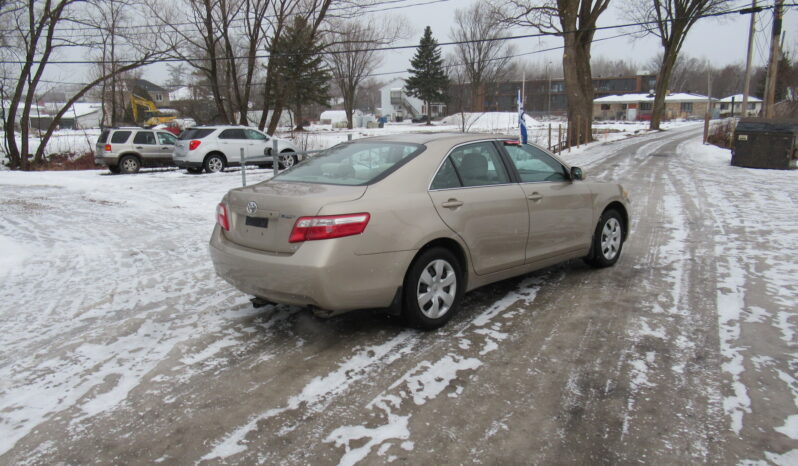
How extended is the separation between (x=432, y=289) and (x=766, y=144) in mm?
16041

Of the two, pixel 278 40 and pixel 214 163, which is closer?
pixel 214 163

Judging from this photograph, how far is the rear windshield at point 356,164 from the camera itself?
4.27 metres

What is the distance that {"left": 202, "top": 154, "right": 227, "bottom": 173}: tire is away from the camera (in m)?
18.0

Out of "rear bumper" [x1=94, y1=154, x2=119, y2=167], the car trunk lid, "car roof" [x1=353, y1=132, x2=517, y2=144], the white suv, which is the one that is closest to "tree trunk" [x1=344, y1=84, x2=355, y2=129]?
the white suv

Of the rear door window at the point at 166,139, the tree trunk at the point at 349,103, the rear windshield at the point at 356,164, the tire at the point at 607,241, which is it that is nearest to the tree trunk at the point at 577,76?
the rear door window at the point at 166,139

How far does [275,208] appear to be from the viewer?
3.95 meters

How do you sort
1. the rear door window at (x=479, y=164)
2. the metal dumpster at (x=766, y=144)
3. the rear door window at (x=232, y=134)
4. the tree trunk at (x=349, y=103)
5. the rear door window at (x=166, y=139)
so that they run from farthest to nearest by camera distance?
the tree trunk at (x=349, y=103) → the rear door window at (x=166, y=139) → the rear door window at (x=232, y=134) → the metal dumpster at (x=766, y=144) → the rear door window at (x=479, y=164)

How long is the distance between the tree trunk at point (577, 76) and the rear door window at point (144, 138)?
680 inches

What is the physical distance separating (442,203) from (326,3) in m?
25.7

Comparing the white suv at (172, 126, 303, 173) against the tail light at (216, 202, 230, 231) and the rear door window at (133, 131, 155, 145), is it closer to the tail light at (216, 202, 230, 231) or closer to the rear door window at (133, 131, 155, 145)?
the rear door window at (133, 131, 155, 145)

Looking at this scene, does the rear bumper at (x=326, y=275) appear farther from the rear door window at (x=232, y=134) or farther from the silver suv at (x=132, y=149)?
the silver suv at (x=132, y=149)

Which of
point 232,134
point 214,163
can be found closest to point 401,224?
point 214,163

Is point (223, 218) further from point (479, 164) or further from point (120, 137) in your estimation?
point (120, 137)

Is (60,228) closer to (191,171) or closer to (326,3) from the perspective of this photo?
(191,171)
